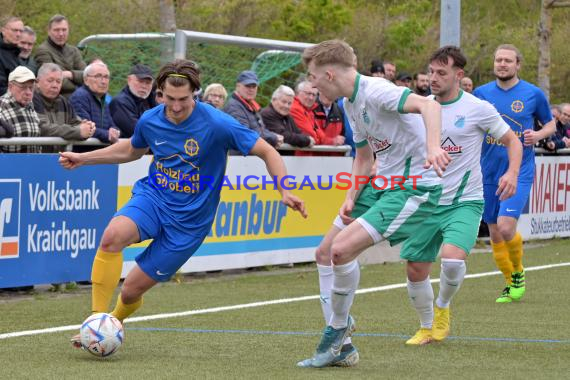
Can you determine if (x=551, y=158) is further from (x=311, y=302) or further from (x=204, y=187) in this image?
(x=204, y=187)

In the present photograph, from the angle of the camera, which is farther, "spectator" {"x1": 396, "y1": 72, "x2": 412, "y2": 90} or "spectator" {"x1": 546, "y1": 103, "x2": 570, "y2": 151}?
"spectator" {"x1": 546, "y1": 103, "x2": 570, "y2": 151}

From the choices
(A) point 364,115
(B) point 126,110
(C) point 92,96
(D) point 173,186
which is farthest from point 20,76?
(A) point 364,115

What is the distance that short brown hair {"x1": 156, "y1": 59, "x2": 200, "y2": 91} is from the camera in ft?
25.6

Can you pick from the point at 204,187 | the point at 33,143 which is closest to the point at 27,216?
the point at 33,143

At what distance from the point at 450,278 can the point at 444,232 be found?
14.4 inches

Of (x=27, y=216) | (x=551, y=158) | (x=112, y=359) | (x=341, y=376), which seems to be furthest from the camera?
(x=551, y=158)

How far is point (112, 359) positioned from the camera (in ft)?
25.5

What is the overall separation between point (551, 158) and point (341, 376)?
39.3 feet

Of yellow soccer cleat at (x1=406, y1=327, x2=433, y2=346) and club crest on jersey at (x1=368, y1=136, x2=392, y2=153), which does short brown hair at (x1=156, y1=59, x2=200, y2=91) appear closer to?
club crest on jersey at (x1=368, y1=136, x2=392, y2=153)

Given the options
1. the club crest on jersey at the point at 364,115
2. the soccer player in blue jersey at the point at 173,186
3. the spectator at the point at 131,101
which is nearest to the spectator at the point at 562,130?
the spectator at the point at 131,101

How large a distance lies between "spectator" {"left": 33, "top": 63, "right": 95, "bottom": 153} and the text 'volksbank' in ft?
1.49

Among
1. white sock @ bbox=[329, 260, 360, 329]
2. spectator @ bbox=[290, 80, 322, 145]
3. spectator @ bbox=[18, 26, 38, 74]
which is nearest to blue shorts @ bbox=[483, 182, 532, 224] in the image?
spectator @ bbox=[290, 80, 322, 145]

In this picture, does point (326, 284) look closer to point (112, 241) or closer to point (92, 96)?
point (112, 241)

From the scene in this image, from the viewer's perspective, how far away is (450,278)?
870 cm
